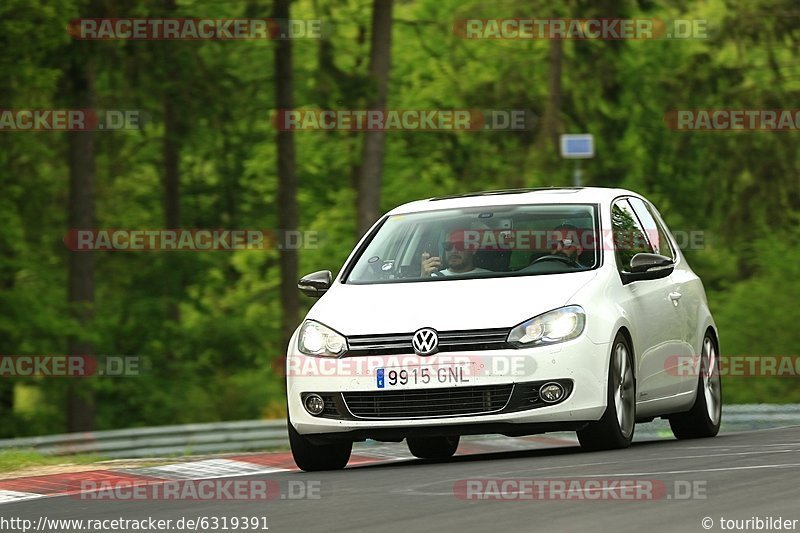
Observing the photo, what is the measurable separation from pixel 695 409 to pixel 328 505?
5259mm

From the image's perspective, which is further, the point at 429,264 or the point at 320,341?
the point at 429,264

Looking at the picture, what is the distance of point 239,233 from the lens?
43656 mm

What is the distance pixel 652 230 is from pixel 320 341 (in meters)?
3.35

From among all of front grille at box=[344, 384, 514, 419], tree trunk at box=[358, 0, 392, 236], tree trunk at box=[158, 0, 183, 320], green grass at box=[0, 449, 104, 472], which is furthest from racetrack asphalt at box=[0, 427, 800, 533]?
tree trunk at box=[158, 0, 183, 320]

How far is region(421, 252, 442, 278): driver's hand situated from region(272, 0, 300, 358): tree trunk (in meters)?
21.1

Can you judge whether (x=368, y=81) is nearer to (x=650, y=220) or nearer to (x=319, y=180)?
(x=319, y=180)

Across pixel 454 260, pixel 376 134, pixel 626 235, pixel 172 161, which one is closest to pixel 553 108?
pixel 376 134

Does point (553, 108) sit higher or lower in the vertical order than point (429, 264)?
higher

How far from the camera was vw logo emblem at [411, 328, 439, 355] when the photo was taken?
11.2 m

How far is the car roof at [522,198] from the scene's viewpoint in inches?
508

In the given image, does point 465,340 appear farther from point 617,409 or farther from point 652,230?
point 652,230

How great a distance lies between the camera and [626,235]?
12969 millimetres

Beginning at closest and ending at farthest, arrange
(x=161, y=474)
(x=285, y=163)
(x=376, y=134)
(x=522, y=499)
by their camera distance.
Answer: (x=522, y=499) → (x=161, y=474) → (x=376, y=134) → (x=285, y=163)

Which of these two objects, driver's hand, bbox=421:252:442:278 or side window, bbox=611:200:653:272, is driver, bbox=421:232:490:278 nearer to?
driver's hand, bbox=421:252:442:278
